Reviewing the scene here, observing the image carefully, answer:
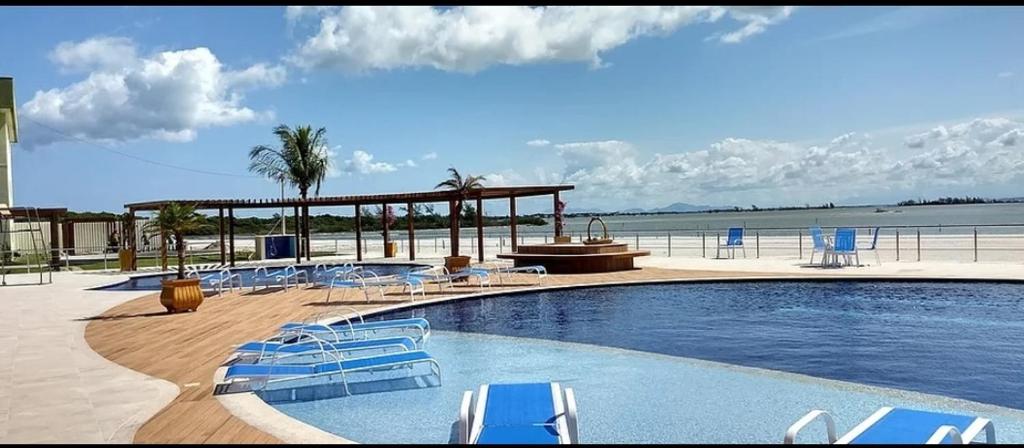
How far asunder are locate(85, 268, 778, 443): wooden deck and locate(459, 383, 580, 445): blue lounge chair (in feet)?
4.02

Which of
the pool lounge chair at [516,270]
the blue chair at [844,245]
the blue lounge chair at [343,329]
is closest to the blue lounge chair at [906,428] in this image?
the blue lounge chair at [343,329]

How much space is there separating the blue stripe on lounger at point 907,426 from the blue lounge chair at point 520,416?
5.21ft

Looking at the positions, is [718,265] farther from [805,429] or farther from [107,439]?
[107,439]

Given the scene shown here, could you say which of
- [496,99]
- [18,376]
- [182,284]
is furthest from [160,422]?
[496,99]

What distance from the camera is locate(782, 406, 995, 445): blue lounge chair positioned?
12.0 feet

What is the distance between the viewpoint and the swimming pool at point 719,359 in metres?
5.35

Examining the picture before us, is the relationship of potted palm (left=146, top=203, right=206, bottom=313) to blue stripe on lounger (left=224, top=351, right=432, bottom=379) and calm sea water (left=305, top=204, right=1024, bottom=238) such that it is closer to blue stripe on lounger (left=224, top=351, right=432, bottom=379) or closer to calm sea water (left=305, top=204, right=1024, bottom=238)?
blue stripe on lounger (left=224, top=351, right=432, bottom=379)

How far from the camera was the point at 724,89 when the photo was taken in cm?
2025

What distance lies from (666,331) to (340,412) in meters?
4.78

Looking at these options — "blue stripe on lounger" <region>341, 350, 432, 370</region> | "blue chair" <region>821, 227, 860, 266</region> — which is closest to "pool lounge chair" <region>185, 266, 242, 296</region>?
"blue stripe on lounger" <region>341, 350, 432, 370</region>

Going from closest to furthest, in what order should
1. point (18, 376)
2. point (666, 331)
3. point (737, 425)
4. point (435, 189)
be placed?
point (737, 425), point (18, 376), point (666, 331), point (435, 189)

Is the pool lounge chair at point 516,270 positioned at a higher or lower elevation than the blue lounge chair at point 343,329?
higher

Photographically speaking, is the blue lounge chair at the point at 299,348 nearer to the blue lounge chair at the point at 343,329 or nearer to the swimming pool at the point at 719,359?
the blue lounge chair at the point at 343,329

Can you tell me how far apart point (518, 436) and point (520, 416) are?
0.36 meters
